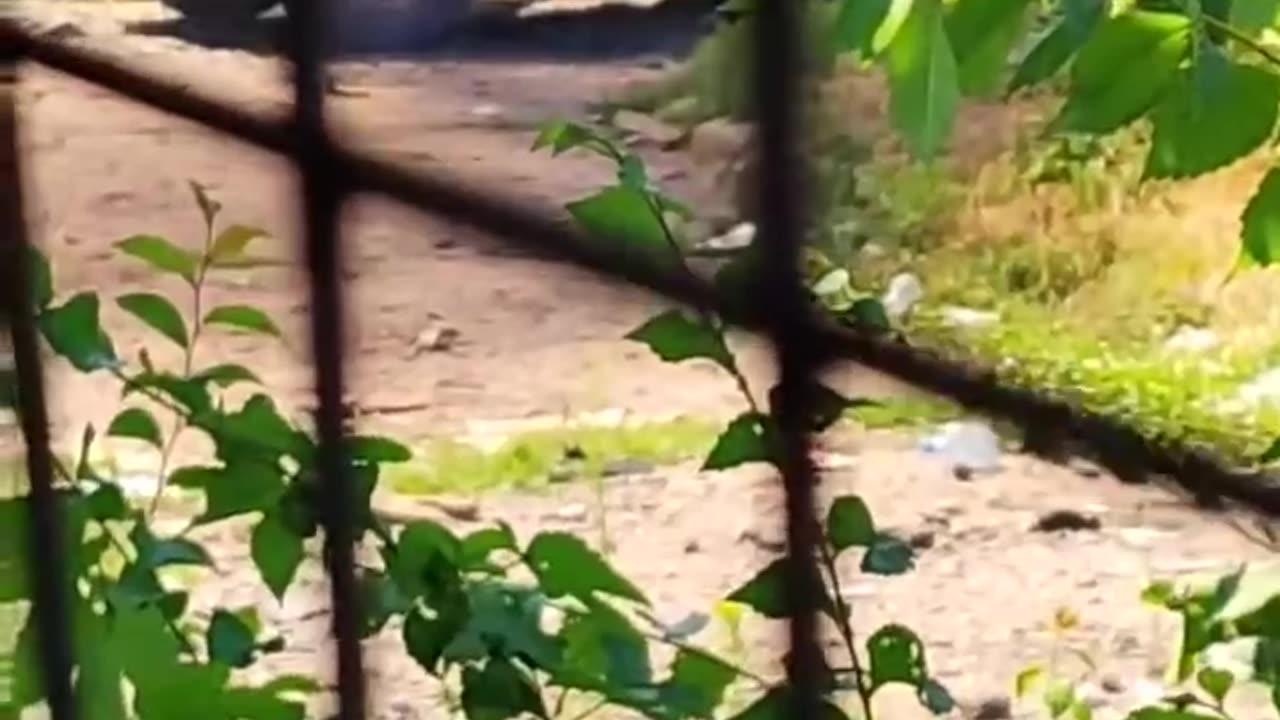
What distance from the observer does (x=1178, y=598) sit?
3.32ft

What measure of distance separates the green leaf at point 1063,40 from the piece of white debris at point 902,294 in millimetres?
539

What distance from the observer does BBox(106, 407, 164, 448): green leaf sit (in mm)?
1003

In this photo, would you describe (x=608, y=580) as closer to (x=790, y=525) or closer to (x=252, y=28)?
(x=790, y=525)

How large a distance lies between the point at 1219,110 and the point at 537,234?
0.79 ft

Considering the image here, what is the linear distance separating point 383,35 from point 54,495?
6.18 ft

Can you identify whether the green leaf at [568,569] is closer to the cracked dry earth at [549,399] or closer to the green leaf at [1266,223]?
the green leaf at [1266,223]

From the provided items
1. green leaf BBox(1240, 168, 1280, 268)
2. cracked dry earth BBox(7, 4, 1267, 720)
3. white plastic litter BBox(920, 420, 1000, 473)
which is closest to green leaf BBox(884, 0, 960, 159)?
green leaf BBox(1240, 168, 1280, 268)

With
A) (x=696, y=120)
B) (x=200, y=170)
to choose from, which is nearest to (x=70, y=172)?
(x=200, y=170)

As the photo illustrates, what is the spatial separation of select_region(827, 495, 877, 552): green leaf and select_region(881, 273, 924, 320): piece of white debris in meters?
0.38

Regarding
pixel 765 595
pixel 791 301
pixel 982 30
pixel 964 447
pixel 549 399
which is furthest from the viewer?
pixel 549 399

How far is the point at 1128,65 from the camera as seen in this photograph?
77cm

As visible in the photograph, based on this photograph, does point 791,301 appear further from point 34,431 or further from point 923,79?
point 34,431

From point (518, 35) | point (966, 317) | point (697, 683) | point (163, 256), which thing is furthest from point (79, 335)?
point (518, 35)

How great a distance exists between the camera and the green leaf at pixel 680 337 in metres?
0.91
